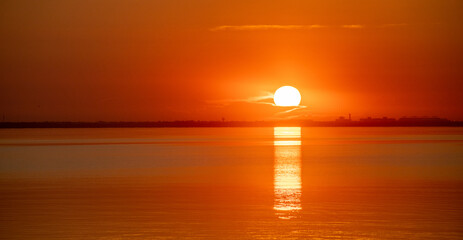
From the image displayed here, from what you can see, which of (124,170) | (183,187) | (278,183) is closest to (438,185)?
(278,183)

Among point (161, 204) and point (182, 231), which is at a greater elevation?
point (161, 204)

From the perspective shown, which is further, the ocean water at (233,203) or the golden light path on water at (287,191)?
→ the golden light path on water at (287,191)

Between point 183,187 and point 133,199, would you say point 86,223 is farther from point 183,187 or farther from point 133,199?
point 183,187

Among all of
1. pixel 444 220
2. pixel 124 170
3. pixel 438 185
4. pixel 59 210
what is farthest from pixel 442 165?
pixel 59 210

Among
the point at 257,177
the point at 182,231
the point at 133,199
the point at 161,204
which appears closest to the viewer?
the point at 182,231

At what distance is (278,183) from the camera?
64.6 ft

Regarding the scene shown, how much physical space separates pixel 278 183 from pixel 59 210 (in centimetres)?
792

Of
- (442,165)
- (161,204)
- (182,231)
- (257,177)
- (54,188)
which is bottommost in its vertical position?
(182,231)

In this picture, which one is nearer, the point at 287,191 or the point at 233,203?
the point at 233,203

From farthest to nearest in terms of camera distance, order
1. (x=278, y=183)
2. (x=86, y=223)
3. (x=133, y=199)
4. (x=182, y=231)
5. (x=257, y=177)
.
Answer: (x=257, y=177), (x=278, y=183), (x=133, y=199), (x=86, y=223), (x=182, y=231)

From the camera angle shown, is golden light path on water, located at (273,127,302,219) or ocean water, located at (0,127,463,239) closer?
ocean water, located at (0,127,463,239)

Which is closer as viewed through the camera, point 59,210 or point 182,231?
point 182,231

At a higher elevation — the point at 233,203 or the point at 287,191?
the point at 287,191

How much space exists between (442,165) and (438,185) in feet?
29.2
